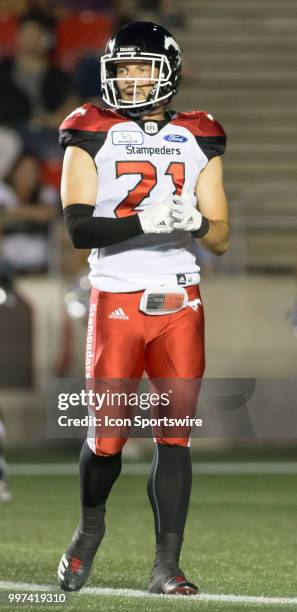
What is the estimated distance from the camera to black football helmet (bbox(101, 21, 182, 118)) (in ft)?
15.6

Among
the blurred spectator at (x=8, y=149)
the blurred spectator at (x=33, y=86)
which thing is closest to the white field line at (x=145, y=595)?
the blurred spectator at (x=8, y=149)

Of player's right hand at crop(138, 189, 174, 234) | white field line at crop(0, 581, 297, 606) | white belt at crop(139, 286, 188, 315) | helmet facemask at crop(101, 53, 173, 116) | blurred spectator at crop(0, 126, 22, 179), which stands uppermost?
helmet facemask at crop(101, 53, 173, 116)

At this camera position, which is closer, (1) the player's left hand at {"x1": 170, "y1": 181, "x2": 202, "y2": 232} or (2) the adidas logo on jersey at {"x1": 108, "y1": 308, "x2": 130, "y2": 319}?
(1) the player's left hand at {"x1": 170, "y1": 181, "x2": 202, "y2": 232}

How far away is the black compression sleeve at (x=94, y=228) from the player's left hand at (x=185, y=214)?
0.37ft

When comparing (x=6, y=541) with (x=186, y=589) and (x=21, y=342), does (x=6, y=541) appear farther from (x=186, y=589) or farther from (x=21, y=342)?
(x=21, y=342)

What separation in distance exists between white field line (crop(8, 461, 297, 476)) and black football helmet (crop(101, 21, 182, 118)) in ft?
17.8

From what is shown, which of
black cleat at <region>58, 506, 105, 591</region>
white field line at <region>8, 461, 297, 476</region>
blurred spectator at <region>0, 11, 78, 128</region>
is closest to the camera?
black cleat at <region>58, 506, 105, 591</region>

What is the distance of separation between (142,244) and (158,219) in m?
0.21

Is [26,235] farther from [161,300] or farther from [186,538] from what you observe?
[161,300]

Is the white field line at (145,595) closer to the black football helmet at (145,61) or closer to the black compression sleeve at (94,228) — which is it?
the black compression sleeve at (94,228)

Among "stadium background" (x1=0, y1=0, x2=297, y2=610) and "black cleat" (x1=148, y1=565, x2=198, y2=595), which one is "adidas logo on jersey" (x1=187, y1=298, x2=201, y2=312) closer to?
"black cleat" (x1=148, y1=565, x2=198, y2=595)

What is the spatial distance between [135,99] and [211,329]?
7.44 m

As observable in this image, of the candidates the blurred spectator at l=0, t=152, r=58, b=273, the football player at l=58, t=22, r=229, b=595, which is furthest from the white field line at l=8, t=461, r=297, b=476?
the football player at l=58, t=22, r=229, b=595

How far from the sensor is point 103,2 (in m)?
14.9
